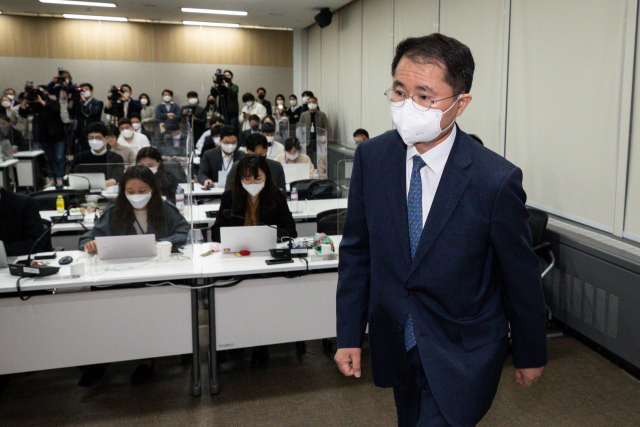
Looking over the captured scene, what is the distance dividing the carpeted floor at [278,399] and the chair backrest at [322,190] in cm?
217

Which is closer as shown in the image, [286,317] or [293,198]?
[286,317]

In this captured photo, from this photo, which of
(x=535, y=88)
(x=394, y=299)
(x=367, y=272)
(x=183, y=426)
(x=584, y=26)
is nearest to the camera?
(x=394, y=299)

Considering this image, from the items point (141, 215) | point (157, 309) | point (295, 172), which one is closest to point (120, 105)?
point (295, 172)

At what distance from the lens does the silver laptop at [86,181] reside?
14.8ft

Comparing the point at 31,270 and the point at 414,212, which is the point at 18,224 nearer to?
the point at 31,270

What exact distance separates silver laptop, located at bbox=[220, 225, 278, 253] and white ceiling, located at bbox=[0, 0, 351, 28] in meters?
7.45

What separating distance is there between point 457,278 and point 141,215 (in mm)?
2361

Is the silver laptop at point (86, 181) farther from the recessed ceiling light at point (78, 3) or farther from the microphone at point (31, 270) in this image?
the recessed ceiling light at point (78, 3)

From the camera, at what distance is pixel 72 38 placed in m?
12.8

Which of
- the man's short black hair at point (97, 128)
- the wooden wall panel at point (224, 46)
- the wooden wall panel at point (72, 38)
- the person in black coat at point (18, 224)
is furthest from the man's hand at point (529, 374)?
the wooden wall panel at point (72, 38)

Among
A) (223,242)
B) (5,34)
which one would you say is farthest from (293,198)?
(5,34)

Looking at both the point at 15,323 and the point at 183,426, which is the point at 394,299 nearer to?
the point at 183,426

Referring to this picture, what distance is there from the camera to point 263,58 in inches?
545

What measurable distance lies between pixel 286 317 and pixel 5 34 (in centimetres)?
1249
